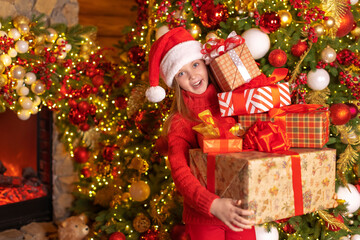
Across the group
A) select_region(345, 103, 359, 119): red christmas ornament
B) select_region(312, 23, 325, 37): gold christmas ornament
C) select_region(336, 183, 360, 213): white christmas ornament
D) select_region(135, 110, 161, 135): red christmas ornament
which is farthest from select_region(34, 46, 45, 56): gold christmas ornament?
select_region(336, 183, 360, 213): white christmas ornament

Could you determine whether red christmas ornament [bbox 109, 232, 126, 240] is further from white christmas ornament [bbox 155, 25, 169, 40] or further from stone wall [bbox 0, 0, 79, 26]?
stone wall [bbox 0, 0, 79, 26]

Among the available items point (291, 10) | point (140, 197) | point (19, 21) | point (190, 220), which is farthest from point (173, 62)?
point (19, 21)

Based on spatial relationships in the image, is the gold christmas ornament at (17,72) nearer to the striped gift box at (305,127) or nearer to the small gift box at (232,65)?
the small gift box at (232,65)

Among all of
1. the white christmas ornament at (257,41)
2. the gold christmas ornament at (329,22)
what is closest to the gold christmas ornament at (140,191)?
the white christmas ornament at (257,41)

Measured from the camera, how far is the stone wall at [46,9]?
2682mm

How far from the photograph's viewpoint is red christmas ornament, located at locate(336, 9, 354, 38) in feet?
7.62

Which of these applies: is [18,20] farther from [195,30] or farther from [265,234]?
[265,234]

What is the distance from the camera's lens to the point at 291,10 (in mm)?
2365

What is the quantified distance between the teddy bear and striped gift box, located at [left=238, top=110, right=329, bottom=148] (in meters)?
1.68

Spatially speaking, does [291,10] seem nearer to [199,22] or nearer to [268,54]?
[268,54]

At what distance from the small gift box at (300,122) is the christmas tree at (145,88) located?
55 centimetres

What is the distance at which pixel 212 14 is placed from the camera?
2312 millimetres

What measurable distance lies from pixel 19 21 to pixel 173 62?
1.32 metres

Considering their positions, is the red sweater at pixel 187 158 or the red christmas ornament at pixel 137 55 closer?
the red sweater at pixel 187 158
